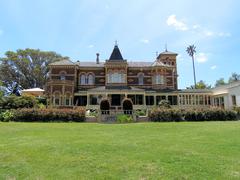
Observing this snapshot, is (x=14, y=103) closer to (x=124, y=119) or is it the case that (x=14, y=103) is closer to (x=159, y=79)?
(x=124, y=119)

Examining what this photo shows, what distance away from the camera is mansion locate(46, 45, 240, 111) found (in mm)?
34500

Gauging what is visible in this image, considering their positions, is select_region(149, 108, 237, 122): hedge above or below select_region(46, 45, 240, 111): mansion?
below

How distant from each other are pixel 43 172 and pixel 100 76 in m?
33.6

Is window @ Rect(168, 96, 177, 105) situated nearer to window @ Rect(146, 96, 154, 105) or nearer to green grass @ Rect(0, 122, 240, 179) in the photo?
window @ Rect(146, 96, 154, 105)

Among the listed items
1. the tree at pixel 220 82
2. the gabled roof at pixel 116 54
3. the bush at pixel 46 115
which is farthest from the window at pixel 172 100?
the tree at pixel 220 82

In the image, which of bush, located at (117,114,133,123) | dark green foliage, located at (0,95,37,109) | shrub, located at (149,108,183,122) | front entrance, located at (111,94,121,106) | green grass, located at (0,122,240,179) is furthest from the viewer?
front entrance, located at (111,94,121,106)

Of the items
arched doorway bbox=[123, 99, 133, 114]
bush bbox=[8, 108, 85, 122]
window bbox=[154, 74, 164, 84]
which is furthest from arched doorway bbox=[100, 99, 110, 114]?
bush bbox=[8, 108, 85, 122]

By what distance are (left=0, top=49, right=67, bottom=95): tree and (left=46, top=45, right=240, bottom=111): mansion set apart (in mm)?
16650

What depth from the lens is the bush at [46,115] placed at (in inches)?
933

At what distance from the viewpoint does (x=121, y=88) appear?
36875 mm

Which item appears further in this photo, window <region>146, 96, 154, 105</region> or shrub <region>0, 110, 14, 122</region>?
window <region>146, 96, 154, 105</region>

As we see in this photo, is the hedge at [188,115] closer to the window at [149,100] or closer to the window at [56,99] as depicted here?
the window at [149,100]

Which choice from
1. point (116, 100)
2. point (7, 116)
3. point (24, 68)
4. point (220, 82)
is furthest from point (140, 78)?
point (220, 82)

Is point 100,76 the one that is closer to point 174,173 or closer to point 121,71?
point 121,71
